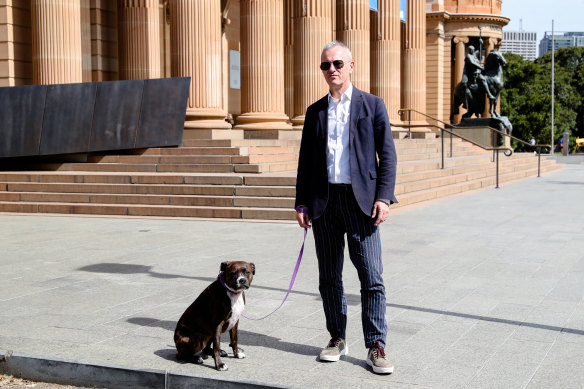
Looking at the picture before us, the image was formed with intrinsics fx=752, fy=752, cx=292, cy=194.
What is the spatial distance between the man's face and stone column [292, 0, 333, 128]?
17172 mm

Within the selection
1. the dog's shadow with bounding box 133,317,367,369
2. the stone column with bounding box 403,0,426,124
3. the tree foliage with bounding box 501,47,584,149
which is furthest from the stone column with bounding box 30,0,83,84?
the tree foliage with bounding box 501,47,584,149

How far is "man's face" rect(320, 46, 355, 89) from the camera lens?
4855mm

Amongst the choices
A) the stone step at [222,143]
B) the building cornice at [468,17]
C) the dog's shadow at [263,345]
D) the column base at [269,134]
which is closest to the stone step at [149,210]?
the stone step at [222,143]

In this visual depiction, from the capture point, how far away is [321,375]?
15.6ft

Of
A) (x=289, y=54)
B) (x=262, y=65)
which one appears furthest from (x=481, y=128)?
(x=262, y=65)

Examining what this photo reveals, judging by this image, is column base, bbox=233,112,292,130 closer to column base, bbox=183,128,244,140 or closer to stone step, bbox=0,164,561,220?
column base, bbox=183,128,244,140

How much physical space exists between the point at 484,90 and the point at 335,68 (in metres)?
32.5

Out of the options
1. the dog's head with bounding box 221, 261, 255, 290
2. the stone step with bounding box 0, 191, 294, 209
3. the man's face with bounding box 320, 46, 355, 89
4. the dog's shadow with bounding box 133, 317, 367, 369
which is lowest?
the dog's shadow with bounding box 133, 317, 367, 369

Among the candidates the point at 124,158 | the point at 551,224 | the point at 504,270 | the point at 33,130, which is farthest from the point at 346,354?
the point at 33,130

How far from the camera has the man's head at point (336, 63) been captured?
486 cm

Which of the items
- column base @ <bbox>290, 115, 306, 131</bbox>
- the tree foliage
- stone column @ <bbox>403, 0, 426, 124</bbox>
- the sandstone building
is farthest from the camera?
the tree foliage

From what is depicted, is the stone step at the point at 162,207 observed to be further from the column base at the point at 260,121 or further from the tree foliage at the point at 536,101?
the tree foliage at the point at 536,101

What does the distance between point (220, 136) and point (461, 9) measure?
39360 mm

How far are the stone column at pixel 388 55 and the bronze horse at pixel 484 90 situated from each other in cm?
752
